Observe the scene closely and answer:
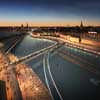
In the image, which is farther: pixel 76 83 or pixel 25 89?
pixel 76 83

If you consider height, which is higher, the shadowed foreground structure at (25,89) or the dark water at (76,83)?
the shadowed foreground structure at (25,89)

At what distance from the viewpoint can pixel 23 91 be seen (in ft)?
73.0

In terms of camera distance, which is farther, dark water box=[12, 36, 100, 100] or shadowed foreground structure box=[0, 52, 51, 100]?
dark water box=[12, 36, 100, 100]

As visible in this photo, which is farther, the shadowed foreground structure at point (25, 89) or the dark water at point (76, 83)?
the dark water at point (76, 83)

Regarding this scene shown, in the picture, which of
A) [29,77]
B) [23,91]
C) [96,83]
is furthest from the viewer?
[29,77]

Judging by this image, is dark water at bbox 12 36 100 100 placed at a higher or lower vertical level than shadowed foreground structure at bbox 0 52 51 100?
lower

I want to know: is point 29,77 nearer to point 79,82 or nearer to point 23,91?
point 23,91

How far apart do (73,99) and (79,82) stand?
6665 millimetres

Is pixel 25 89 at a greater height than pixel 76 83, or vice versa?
pixel 25 89

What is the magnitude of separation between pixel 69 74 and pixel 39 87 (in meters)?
10.8

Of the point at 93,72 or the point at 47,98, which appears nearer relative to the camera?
the point at 47,98

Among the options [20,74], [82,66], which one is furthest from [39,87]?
[82,66]

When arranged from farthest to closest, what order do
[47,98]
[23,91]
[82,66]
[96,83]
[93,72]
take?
[82,66]
[93,72]
[96,83]
[23,91]
[47,98]

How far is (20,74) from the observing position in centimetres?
3088
